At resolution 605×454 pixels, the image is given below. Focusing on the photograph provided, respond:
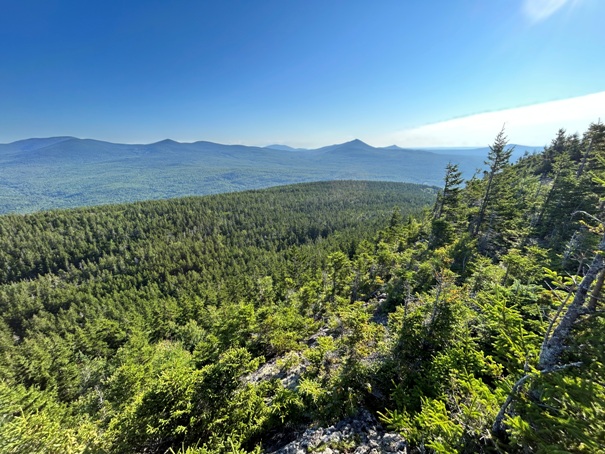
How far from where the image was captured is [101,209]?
17175 cm

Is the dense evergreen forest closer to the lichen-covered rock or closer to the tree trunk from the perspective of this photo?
the tree trunk

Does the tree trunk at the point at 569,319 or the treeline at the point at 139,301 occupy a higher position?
the tree trunk at the point at 569,319

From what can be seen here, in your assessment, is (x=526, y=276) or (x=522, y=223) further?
(x=522, y=223)

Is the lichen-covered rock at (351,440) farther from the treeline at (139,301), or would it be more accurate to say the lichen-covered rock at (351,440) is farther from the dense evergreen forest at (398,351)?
the treeline at (139,301)

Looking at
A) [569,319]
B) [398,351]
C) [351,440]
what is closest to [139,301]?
[351,440]

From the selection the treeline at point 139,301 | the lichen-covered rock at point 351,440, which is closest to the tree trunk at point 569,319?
the lichen-covered rock at point 351,440

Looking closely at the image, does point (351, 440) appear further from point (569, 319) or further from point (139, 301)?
point (139, 301)

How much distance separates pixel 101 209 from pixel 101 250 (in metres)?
50.2

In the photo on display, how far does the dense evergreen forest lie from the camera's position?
6.14 metres

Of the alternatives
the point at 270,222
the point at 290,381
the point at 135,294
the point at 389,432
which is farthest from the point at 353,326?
the point at 270,222

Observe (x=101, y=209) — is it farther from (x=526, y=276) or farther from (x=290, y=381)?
(x=526, y=276)

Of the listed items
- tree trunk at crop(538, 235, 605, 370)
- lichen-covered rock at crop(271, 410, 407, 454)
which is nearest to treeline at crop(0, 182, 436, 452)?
lichen-covered rock at crop(271, 410, 407, 454)

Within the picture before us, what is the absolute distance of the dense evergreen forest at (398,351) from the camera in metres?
6.14

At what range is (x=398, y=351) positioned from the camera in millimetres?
12930
